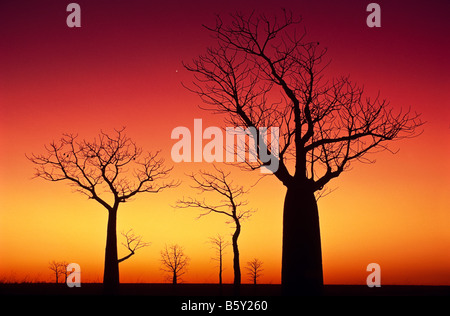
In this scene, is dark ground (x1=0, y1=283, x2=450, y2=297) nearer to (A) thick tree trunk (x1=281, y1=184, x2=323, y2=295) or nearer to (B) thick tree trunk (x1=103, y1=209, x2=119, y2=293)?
(A) thick tree trunk (x1=281, y1=184, x2=323, y2=295)

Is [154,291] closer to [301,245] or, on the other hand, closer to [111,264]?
[111,264]

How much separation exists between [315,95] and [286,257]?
2809 mm

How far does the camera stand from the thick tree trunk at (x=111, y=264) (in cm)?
1359

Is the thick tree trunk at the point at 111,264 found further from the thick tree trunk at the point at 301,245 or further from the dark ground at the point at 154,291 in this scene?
the thick tree trunk at the point at 301,245

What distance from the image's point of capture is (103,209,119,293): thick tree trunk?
13.6m

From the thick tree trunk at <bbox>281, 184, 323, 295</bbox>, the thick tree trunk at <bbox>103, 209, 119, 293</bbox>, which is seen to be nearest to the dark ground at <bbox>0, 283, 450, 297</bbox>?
the thick tree trunk at <bbox>281, 184, 323, 295</bbox>

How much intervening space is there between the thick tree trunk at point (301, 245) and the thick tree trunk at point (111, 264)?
6545 millimetres

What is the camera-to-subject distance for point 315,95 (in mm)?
8875

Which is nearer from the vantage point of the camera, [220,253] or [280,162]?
[280,162]

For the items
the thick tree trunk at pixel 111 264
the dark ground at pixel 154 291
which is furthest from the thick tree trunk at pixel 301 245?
the thick tree trunk at pixel 111 264

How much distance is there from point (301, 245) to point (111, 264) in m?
6.92

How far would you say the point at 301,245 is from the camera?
27.3 ft
